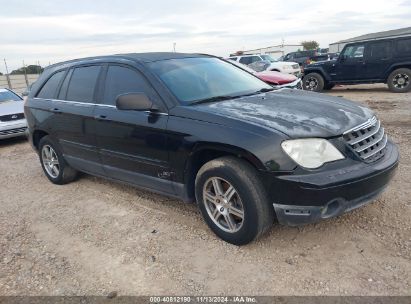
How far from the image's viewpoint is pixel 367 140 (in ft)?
10.8

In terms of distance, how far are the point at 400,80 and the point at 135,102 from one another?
39.3ft

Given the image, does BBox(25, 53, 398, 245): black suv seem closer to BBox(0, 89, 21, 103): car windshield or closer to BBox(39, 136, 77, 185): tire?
BBox(39, 136, 77, 185): tire

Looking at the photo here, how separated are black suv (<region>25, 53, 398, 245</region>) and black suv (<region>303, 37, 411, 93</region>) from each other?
10.1 meters

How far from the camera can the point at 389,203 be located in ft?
13.2

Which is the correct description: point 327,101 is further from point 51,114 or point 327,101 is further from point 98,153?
point 51,114

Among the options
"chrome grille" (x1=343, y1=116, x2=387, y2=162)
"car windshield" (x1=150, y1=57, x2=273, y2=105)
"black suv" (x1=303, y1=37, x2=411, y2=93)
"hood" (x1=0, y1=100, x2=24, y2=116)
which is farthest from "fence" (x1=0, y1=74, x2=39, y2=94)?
"chrome grille" (x1=343, y1=116, x2=387, y2=162)

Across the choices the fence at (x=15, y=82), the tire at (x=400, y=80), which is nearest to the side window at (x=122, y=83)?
the tire at (x=400, y=80)

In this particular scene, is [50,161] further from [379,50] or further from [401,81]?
[401,81]

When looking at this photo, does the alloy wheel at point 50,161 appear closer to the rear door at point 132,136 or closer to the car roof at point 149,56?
the rear door at point 132,136

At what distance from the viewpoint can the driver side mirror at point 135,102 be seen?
3688mm

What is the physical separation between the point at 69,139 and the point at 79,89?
26.0 inches

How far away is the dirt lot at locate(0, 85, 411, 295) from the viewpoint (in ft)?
9.66

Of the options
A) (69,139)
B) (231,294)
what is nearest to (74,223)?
(69,139)

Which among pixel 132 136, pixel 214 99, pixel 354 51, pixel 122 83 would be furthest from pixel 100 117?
pixel 354 51
